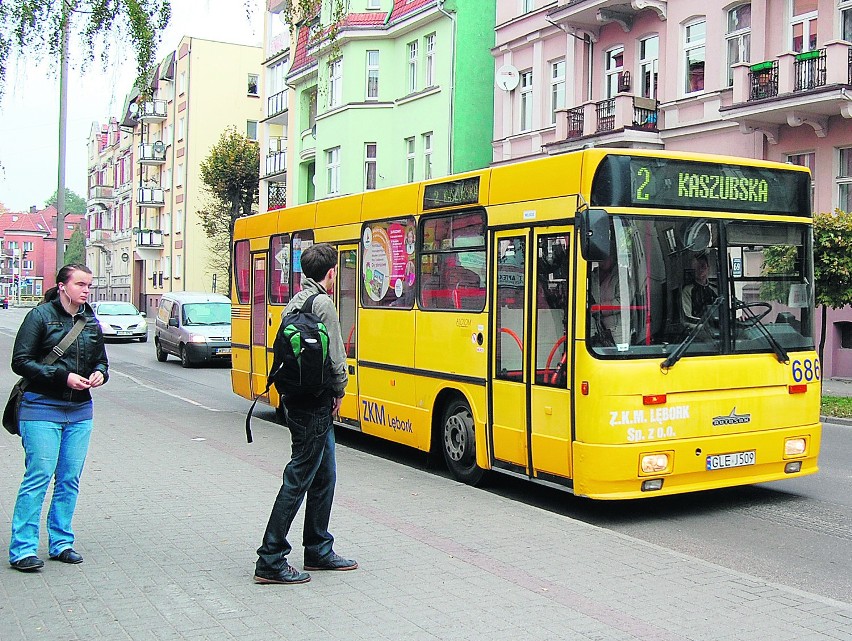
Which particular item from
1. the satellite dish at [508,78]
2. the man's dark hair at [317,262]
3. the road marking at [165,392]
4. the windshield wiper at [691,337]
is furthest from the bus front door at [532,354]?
the satellite dish at [508,78]

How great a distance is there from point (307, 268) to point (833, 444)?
922 centimetres

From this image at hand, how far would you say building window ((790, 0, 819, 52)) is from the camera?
21703mm

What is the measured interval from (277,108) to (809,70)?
99.2 feet

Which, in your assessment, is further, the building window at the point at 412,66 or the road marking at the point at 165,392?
the building window at the point at 412,66

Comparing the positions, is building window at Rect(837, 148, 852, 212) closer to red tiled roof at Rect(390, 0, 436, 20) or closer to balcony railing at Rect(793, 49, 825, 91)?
balcony railing at Rect(793, 49, 825, 91)

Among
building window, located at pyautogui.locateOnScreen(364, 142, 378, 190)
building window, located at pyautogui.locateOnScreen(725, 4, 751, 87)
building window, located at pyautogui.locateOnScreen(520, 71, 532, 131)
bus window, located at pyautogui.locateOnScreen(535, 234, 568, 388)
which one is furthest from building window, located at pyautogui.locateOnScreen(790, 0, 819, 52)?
building window, located at pyautogui.locateOnScreen(364, 142, 378, 190)

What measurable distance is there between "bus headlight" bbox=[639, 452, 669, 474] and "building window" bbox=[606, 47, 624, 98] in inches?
819

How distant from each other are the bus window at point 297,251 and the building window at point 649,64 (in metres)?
15.2

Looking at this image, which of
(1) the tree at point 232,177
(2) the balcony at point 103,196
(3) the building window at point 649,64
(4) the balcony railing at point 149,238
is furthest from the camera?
(2) the balcony at point 103,196

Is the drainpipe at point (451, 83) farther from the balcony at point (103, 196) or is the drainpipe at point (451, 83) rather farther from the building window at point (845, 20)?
the balcony at point (103, 196)

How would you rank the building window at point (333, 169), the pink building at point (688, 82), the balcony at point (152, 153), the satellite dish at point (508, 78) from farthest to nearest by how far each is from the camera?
the balcony at point (152, 153)
the building window at point (333, 169)
the satellite dish at point (508, 78)
the pink building at point (688, 82)

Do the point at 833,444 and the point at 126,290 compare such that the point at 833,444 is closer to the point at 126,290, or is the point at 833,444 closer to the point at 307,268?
the point at 307,268

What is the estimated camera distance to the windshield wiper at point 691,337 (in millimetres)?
7781

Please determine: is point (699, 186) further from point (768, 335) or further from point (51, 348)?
point (51, 348)
